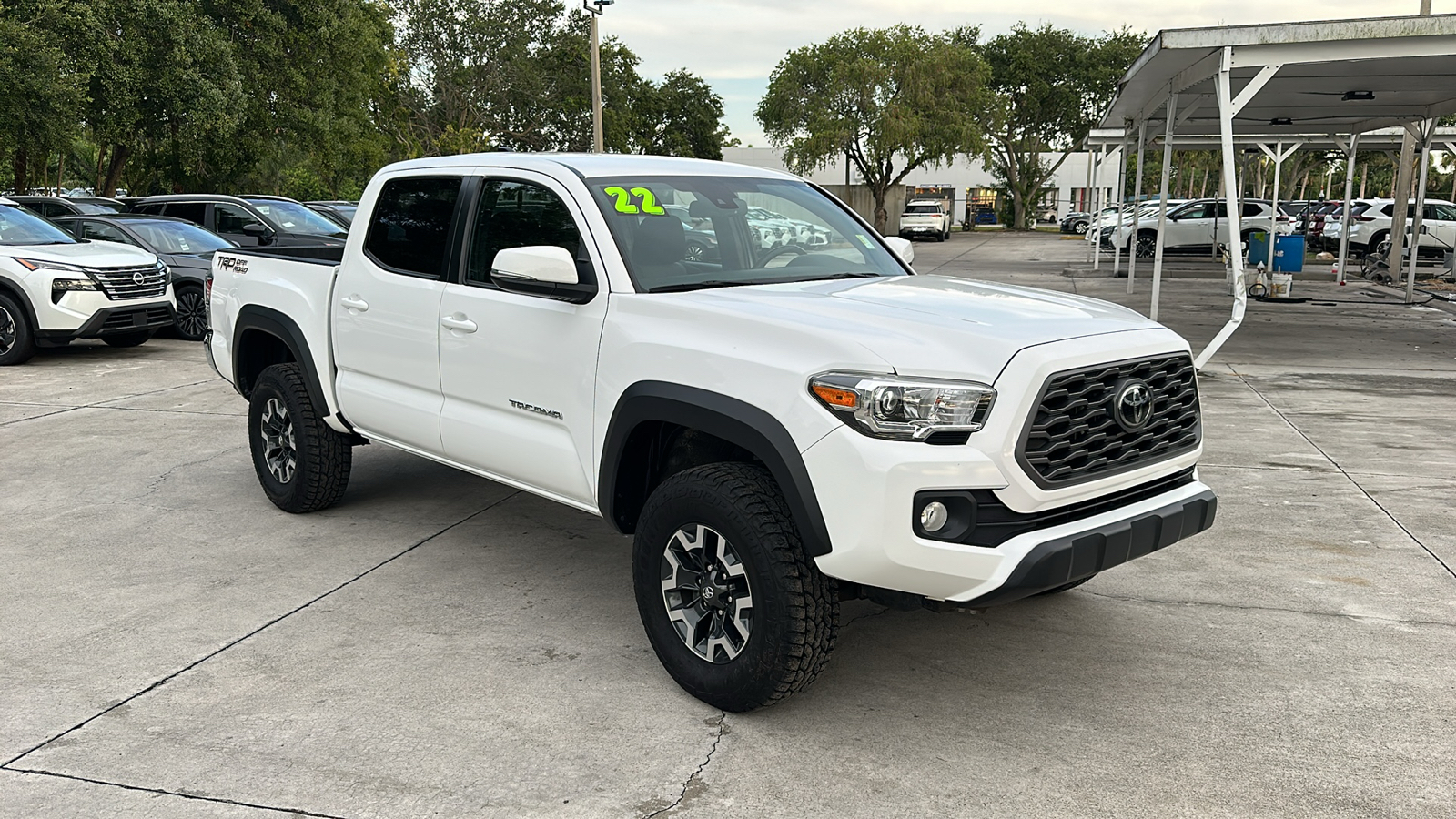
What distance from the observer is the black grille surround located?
342 centimetres

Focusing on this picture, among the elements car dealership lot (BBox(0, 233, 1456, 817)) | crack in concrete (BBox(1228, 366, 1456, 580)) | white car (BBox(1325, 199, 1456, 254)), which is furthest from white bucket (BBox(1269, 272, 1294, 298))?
car dealership lot (BBox(0, 233, 1456, 817))

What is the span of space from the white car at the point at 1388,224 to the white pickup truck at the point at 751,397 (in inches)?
1044

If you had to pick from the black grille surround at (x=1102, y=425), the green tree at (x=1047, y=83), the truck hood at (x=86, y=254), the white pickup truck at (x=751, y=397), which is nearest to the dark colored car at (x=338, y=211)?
the truck hood at (x=86, y=254)

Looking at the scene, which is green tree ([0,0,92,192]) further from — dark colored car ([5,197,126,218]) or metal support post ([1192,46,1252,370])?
metal support post ([1192,46,1252,370])

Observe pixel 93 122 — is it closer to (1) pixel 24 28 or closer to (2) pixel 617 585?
(1) pixel 24 28

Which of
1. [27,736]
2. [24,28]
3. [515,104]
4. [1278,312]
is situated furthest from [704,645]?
[515,104]

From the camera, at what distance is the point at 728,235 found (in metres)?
4.72

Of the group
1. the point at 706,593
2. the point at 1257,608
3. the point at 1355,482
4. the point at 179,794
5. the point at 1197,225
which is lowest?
the point at 179,794

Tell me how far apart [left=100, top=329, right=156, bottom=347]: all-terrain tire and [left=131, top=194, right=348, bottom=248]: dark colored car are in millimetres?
2275

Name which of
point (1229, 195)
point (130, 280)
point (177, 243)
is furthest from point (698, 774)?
point (177, 243)

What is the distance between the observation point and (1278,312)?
17.0 m

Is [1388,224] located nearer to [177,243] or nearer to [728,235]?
[177,243]

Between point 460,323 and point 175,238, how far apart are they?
35.8 feet

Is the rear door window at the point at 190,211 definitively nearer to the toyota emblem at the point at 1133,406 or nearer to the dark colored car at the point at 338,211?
the dark colored car at the point at 338,211
